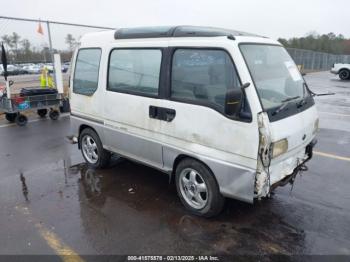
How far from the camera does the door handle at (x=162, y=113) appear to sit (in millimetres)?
3820

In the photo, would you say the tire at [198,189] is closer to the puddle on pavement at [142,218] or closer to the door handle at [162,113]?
the puddle on pavement at [142,218]

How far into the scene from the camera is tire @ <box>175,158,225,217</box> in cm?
359

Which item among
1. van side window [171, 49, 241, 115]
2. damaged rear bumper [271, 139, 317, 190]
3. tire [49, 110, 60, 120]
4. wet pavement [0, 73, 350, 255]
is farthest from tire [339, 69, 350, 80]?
van side window [171, 49, 241, 115]

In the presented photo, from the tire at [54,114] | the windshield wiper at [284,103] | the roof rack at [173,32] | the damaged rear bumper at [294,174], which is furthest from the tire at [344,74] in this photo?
the roof rack at [173,32]

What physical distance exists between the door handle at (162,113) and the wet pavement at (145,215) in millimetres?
1163

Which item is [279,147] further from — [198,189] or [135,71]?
[135,71]

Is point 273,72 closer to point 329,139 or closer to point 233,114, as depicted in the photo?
point 233,114

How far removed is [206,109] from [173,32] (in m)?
1.10

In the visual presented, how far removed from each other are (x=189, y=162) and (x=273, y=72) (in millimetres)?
1455

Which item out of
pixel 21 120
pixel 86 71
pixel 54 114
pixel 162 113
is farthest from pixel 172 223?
pixel 54 114

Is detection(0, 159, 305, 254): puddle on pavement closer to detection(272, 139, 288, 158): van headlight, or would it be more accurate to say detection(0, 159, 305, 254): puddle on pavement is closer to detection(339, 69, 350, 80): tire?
detection(272, 139, 288, 158): van headlight

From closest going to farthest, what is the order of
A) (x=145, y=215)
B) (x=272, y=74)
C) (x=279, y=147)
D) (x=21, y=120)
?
(x=279, y=147) → (x=272, y=74) → (x=145, y=215) → (x=21, y=120)

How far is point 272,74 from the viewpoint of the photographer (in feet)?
11.9

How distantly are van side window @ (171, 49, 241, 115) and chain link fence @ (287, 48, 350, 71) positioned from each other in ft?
94.1
